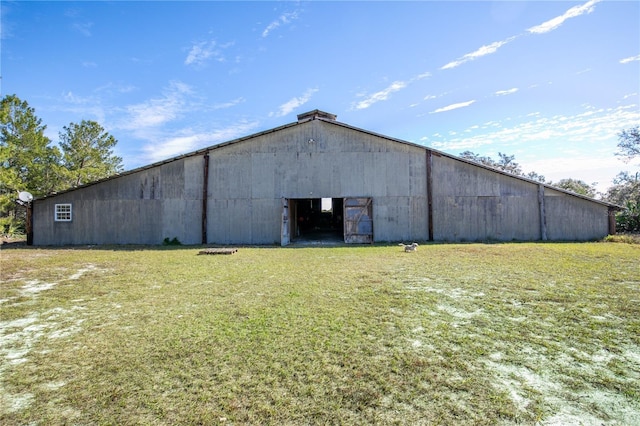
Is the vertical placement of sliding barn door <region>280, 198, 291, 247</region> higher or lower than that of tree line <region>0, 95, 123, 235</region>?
lower

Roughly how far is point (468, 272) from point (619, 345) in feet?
13.2

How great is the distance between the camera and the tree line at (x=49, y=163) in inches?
779

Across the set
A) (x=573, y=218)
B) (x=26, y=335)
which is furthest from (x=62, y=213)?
(x=573, y=218)

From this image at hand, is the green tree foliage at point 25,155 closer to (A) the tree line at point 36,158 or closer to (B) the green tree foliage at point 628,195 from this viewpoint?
(A) the tree line at point 36,158

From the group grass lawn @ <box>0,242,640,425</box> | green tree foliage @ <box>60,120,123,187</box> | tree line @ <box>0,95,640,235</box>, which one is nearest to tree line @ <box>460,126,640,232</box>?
tree line @ <box>0,95,640,235</box>

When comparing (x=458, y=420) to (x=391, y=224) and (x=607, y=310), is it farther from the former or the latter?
(x=391, y=224)

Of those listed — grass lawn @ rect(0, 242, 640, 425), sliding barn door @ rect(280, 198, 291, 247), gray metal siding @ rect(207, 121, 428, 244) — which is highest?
gray metal siding @ rect(207, 121, 428, 244)

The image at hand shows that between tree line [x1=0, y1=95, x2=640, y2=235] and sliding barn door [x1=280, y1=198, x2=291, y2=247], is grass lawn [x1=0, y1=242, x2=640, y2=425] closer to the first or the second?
sliding barn door [x1=280, y1=198, x2=291, y2=247]

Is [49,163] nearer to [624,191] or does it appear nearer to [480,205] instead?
[480,205]

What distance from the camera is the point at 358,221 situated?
1556 centimetres

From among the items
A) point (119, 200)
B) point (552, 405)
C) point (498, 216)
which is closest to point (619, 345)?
point (552, 405)

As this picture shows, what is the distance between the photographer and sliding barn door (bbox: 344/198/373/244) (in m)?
15.5

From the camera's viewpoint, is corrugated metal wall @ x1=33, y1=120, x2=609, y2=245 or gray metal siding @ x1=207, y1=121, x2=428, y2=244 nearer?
corrugated metal wall @ x1=33, y1=120, x2=609, y2=245

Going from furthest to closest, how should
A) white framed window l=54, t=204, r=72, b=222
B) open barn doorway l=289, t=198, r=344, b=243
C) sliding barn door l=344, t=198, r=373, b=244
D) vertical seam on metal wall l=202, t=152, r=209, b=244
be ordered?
1. open barn doorway l=289, t=198, r=344, b=243
2. white framed window l=54, t=204, r=72, b=222
3. sliding barn door l=344, t=198, r=373, b=244
4. vertical seam on metal wall l=202, t=152, r=209, b=244
